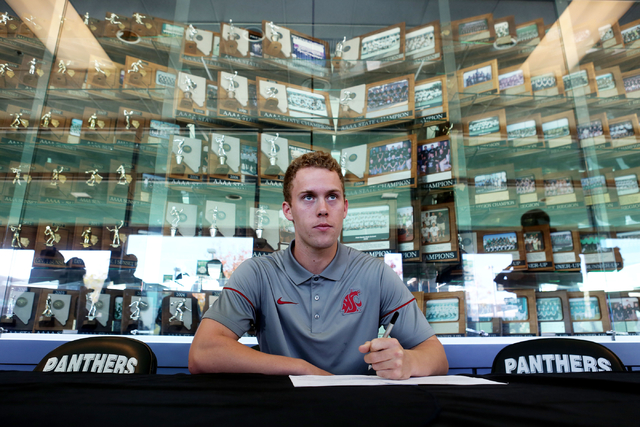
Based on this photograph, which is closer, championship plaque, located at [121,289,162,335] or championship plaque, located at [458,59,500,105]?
championship plaque, located at [121,289,162,335]

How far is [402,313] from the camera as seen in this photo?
125 centimetres

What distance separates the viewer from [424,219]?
2.29 m

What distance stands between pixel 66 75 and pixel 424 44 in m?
2.34

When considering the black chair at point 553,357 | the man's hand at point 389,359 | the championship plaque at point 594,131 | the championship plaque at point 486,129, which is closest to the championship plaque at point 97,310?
the man's hand at point 389,359

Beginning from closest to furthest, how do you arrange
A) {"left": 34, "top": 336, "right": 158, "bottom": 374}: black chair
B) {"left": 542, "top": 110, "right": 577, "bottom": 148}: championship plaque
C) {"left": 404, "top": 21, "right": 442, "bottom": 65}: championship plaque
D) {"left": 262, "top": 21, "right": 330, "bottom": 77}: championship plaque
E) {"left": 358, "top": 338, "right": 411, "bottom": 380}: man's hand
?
{"left": 358, "top": 338, "right": 411, "bottom": 380}: man's hand < {"left": 34, "top": 336, "right": 158, "bottom": 374}: black chair < {"left": 542, "top": 110, "right": 577, "bottom": 148}: championship plaque < {"left": 404, "top": 21, "right": 442, "bottom": 65}: championship plaque < {"left": 262, "top": 21, "right": 330, "bottom": 77}: championship plaque

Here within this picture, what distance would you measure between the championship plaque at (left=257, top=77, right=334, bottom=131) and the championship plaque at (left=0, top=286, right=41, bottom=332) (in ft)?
5.29

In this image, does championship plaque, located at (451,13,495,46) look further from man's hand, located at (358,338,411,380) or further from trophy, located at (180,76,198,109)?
man's hand, located at (358,338,411,380)

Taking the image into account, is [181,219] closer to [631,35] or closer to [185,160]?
[185,160]

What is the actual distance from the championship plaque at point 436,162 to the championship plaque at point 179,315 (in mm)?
1489

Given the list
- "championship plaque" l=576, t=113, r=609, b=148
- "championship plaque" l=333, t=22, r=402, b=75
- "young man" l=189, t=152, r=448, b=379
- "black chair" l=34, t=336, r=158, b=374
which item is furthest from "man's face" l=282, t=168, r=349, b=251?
"championship plaque" l=576, t=113, r=609, b=148

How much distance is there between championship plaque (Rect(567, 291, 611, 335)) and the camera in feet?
6.66

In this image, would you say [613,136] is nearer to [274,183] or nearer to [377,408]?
[274,183]

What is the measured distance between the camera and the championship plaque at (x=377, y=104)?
8.22 feet

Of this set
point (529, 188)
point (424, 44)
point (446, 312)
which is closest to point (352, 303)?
point (446, 312)
